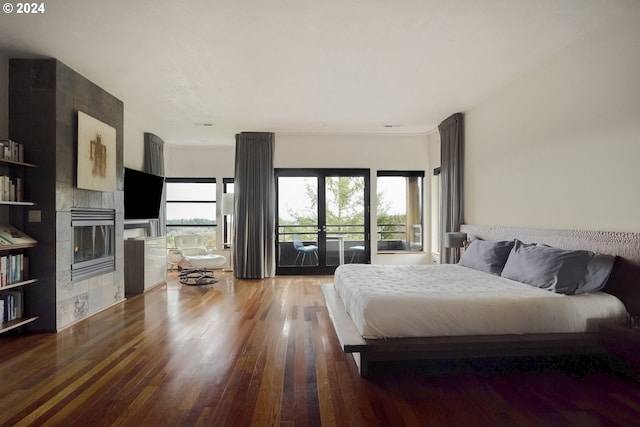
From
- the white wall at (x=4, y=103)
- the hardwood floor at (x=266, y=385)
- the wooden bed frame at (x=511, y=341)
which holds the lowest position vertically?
the hardwood floor at (x=266, y=385)

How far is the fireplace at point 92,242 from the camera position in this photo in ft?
12.3

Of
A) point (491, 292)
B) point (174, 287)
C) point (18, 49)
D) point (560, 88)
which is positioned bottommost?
point (174, 287)

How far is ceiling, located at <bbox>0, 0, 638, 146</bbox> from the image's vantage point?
8.55ft

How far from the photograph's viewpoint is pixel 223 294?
501 centimetres

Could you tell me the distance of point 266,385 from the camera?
88.2 inches

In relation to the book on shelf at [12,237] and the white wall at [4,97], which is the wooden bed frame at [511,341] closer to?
the book on shelf at [12,237]

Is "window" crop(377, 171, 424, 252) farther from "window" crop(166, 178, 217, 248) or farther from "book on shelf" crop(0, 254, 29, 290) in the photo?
"book on shelf" crop(0, 254, 29, 290)

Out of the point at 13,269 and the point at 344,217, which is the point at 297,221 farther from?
the point at 13,269

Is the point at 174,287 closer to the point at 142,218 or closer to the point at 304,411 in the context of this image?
the point at 142,218

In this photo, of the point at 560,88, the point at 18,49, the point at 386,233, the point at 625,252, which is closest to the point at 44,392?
the point at 18,49

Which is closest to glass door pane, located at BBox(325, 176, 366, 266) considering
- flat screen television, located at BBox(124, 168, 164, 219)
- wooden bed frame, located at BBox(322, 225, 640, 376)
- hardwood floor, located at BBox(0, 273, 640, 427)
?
flat screen television, located at BBox(124, 168, 164, 219)

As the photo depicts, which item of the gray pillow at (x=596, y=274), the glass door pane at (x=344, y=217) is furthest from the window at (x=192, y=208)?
the gray pillow at (x=596, y=274)

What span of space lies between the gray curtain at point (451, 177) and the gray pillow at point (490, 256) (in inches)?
43.2

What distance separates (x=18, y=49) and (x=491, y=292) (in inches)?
186
